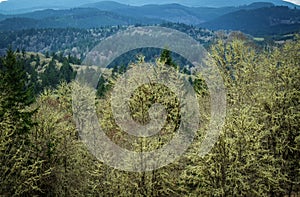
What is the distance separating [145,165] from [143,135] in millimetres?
1876

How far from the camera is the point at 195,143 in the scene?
71.6 ft

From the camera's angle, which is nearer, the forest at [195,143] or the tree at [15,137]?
the forest at [195,143]

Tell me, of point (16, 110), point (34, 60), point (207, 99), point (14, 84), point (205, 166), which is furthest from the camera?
point (34, 60)

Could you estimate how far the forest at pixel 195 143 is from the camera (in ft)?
63.7

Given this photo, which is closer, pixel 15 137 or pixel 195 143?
pixel 195 143

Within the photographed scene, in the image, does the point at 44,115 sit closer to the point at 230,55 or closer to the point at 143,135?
the point at 143,135

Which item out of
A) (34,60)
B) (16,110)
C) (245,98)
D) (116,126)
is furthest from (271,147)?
(34,60)

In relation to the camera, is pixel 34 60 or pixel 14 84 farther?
pixel 34 60

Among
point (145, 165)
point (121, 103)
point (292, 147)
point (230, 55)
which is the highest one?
point (230, 55)

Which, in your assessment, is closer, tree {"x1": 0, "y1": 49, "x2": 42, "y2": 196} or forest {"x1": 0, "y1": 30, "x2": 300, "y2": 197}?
forest {"x1": 0, "y1": 30, "x2": 300, "y2": 197}

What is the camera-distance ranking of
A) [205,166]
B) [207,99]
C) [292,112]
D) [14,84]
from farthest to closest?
[14,84]
[207,99]
[292,112]
[205,166]

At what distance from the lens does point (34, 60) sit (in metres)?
174

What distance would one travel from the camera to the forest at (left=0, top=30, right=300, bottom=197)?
19.4 meters

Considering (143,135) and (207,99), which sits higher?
(207,99)
